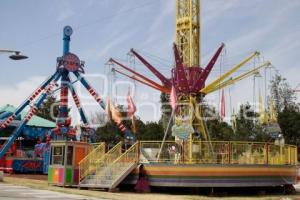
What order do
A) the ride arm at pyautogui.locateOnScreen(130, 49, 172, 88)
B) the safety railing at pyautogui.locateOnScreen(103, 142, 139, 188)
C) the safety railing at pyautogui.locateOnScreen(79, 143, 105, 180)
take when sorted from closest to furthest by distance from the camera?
the safety railing at pyautogui.locateOnScreen(103, 142, 139, 188) → the safety railing at pyautogui.locateOnScreen(79, 143, 105, 180) → the ride arm at pyautogui.locateOnScreen(130, 49, 172, 88)

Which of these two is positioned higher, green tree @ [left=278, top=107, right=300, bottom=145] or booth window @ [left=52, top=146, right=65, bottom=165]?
green tree @ [left=278, top=107, right=300, bottom=145]

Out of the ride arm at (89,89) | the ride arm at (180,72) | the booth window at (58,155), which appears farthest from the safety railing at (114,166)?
the ride arm at (89,89)

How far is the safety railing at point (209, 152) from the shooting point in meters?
27.9

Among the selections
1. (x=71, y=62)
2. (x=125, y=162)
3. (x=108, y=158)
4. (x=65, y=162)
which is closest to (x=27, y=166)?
(x=71, y=62)

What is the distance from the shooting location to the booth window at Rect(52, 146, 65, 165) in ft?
97.0

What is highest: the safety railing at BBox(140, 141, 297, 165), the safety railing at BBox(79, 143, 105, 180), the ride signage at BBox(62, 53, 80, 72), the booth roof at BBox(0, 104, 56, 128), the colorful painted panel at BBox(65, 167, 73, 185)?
the ride signage at BBox(62, 53, 80, 72)

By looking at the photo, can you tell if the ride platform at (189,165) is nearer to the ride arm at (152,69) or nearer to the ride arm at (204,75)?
the ride arm at (204,75)

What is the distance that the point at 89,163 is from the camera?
96.2ft

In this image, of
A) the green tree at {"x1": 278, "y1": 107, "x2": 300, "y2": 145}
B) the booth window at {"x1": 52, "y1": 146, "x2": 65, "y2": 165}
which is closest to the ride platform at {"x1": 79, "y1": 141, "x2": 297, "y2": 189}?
the booth window at {"x1": 52, "y1": 146, "x2": 65, "y2": 165}

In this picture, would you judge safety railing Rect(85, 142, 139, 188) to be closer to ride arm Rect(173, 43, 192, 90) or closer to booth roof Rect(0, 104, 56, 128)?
ride arm Rect(173, 43, 192, 90)


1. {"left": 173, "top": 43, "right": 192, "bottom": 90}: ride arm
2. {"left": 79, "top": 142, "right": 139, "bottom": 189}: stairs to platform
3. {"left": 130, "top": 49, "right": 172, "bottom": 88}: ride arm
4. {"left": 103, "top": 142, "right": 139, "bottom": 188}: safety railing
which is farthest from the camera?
{"left": 130, "top": 49, "right": 172, "bottom": 88}: ride arm

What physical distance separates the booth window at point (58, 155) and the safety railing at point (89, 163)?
1.25 m

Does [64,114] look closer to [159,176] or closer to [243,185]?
[159,176]

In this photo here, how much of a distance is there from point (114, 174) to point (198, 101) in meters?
10.2
